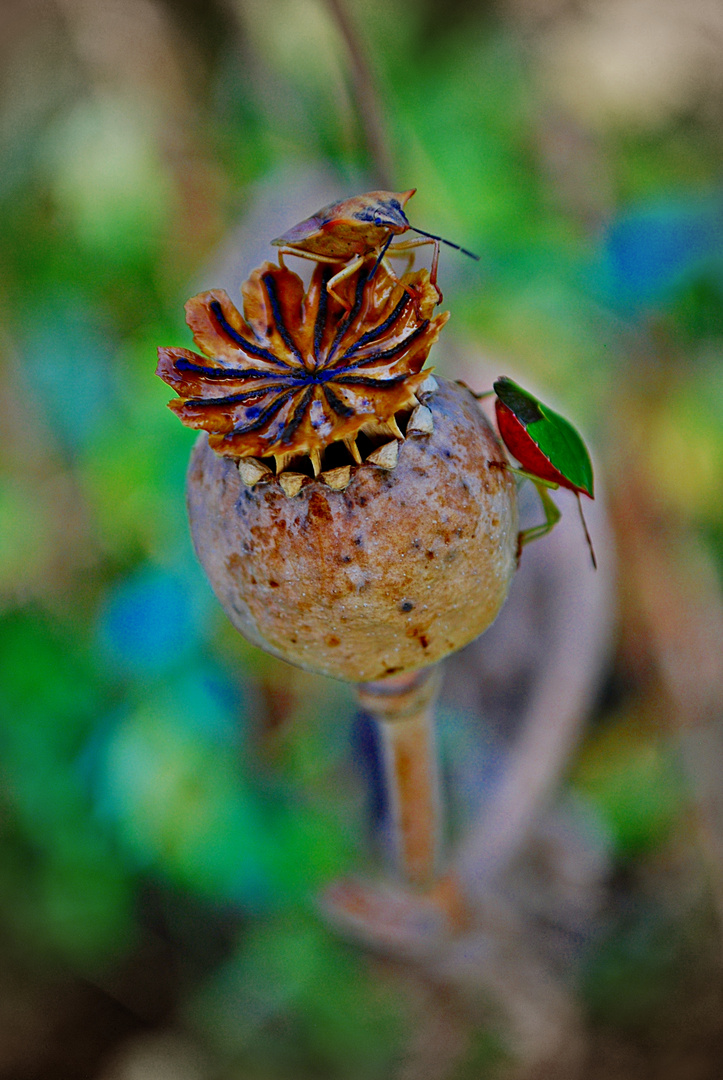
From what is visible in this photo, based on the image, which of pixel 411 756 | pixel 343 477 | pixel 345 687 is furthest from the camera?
pixel 345 687

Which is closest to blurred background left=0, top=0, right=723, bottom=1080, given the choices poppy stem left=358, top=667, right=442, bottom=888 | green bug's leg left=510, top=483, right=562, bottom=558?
poppy stem left=358, top=667, right=442, bottom=888

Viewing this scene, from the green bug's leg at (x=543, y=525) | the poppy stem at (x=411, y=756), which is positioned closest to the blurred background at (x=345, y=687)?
the poppy stem at (x=411, y=756)

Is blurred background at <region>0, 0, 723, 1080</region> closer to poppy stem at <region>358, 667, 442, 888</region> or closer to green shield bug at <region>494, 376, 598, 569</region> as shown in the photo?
poppy stem at <region>358, 667, 442, 888</region>

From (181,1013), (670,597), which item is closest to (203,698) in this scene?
(181,1013)

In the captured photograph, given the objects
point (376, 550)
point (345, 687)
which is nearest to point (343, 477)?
point (376, 550)

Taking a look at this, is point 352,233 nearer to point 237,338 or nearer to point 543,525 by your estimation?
point 237,338

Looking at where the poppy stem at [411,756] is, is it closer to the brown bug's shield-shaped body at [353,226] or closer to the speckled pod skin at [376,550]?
the speckled pod skin at [376,550]
